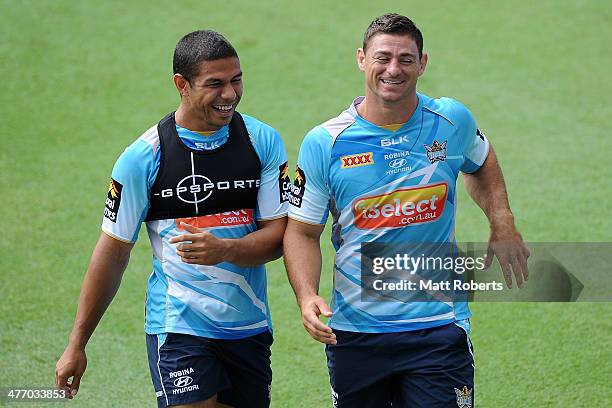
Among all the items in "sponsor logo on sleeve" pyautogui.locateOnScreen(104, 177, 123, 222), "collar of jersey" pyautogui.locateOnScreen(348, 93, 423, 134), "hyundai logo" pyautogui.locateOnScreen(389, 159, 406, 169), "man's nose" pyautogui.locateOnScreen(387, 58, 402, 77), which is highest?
"man's nose" pyautogui.locateOnScreen(387, 58, 402, 77)

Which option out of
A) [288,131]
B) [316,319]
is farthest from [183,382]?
[288,131]

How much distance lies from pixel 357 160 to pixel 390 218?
26cm

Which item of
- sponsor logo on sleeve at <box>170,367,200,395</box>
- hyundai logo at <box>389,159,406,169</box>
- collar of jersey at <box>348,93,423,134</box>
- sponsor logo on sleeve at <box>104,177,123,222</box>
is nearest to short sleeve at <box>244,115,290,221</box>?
collar of jersey at <box>348,93,423,134</box>

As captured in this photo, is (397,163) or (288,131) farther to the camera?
(288,131)

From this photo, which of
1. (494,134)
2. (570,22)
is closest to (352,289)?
(494,134)

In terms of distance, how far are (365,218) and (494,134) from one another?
4921 millimetres

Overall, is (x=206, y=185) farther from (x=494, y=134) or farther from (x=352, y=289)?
(x=494, y=134)

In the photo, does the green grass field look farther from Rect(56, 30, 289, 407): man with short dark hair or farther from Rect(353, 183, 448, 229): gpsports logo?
Rect(353, 183, 448, 229): gpsports logo

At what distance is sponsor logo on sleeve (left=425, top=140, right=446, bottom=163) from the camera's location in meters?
4.19

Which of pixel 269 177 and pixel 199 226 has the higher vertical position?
pixel 269 177

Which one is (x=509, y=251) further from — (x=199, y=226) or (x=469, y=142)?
(x=199, y=226)

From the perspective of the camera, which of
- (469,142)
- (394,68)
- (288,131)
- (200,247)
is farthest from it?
(288,131)

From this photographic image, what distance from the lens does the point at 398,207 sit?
415cm

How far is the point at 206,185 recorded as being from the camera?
4238mm
